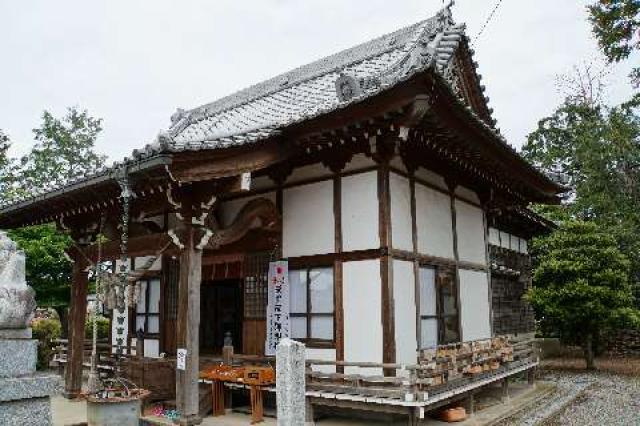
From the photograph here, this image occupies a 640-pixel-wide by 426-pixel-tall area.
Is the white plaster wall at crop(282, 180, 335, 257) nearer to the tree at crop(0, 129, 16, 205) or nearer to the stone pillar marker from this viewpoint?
the stone pillar marker

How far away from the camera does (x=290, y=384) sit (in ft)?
18.4

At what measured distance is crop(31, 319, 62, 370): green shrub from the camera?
19.0 metres

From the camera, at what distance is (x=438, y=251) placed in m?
10.5

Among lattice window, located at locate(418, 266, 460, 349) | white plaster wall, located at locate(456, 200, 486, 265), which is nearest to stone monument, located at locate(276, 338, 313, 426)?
lattice window, located at locate(418, 266, 460, 349)

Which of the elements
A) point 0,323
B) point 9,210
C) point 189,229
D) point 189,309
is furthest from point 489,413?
point 9,210

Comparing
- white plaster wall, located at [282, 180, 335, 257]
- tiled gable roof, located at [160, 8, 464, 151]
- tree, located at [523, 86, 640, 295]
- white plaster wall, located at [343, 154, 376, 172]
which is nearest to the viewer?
tiled gable roof, located at [160, 8, 464, 151]

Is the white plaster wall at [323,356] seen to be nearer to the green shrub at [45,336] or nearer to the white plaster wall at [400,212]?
the white plaster wall at [400,212]

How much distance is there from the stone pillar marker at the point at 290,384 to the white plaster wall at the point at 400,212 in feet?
12.1

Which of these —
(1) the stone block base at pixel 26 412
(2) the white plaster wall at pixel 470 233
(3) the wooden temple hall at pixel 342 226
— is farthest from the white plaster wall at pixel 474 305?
(1) the stone block base at pixel 26 412

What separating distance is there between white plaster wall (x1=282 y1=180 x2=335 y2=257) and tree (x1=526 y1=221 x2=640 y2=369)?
33.8 feet

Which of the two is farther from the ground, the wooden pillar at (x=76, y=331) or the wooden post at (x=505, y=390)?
the wooden pillar at (x=76, y=331)

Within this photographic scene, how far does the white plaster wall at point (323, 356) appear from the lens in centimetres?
893

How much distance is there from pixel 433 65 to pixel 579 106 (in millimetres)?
30502

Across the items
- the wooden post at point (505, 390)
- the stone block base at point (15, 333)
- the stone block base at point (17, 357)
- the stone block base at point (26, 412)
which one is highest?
the stone block base at point (15, 333)
